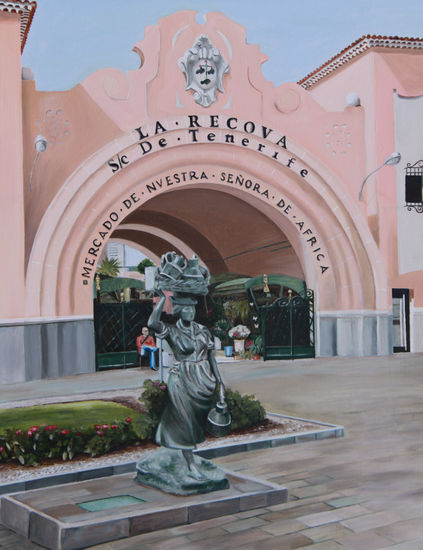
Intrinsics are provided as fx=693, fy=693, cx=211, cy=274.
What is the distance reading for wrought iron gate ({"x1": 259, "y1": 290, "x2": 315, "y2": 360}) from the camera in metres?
21.9

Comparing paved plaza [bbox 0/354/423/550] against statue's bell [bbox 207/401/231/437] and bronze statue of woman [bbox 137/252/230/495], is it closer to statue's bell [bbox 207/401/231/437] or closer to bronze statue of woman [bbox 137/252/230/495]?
bronze statue of woman [bbox 137/252/230/495]

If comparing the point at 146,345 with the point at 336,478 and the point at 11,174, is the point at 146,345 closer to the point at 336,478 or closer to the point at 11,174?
the point at 11,174

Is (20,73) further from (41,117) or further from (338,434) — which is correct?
(338,434)

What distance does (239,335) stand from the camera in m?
22.7

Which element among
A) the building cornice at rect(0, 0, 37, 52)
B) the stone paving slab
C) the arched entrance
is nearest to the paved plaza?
the stone paving slab

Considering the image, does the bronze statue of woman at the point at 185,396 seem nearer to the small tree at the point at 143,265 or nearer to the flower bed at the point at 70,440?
the flower bed at the point at 70,440

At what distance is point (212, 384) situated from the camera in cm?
702

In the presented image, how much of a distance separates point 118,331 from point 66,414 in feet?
29.3

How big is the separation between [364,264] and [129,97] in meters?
8.77

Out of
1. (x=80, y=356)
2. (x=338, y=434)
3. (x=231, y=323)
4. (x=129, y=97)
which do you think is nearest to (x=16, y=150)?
(x=129, y=97)

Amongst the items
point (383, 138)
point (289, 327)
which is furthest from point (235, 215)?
point (383, 138)

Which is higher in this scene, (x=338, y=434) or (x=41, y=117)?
(x=41, y=117)

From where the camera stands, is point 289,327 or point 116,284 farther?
point 116,284

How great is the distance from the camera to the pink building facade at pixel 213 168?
722 inches
